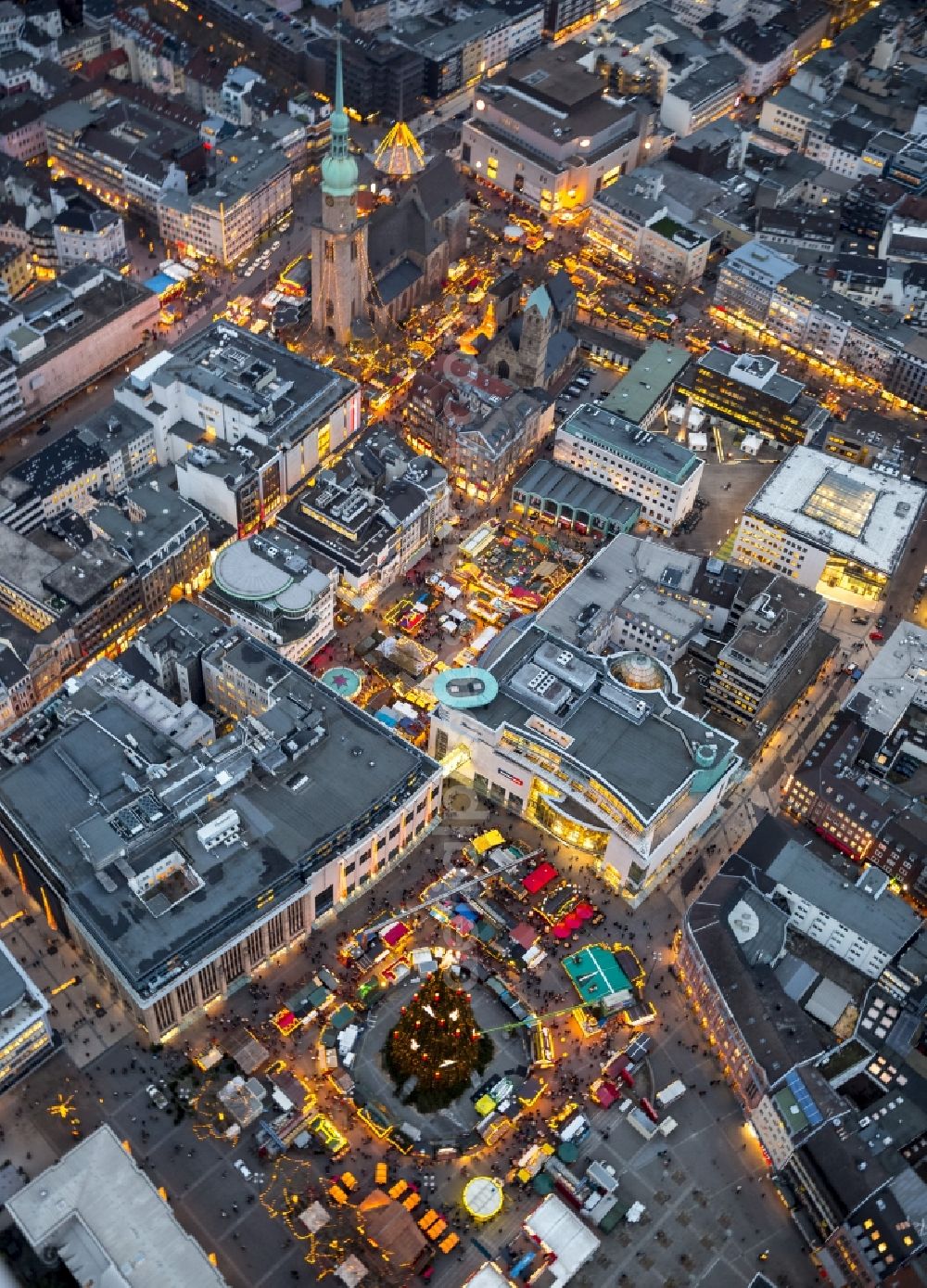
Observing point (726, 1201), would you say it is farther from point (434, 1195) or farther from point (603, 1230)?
point (434, 1195)

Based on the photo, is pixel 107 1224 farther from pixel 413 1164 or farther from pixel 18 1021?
pixel 413 1164

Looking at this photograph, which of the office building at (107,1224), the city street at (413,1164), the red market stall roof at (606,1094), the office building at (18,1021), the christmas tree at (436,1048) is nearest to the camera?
the office building at (107,1224)

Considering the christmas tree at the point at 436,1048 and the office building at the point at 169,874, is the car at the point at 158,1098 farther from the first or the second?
the christmas tree at the point at 436,1048

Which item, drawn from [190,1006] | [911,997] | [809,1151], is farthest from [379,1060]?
[911,997]

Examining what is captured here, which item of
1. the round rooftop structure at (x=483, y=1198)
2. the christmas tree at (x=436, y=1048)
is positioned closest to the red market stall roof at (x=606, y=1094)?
the christmas tree at (x=436, y=1048)

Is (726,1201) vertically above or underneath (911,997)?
underneath

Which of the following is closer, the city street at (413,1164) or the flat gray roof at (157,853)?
the city street at (413,1164)
